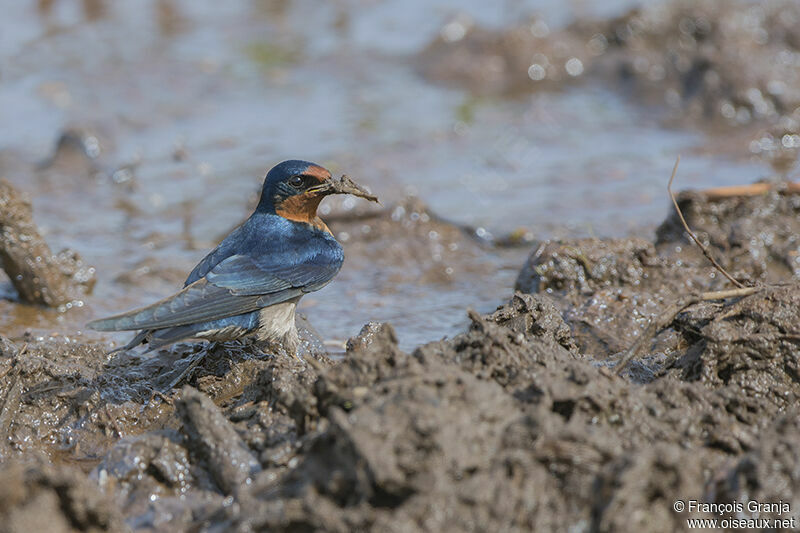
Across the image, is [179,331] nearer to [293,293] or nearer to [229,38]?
[293,293]

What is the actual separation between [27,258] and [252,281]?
1.71 metres

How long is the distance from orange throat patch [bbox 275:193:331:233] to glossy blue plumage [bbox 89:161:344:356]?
0.10 feet

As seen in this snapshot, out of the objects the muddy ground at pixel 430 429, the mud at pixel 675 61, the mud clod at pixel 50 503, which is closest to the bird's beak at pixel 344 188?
the muddy ground at pixel 430 429

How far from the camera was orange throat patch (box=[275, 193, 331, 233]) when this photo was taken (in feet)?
16.2

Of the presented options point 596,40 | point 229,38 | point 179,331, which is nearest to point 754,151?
point 596,40

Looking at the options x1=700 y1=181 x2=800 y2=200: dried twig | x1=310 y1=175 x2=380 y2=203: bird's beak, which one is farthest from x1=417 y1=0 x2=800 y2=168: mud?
x1=310 y1=175 x2=380 y2=203: bird's beak

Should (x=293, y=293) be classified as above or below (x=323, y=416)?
below

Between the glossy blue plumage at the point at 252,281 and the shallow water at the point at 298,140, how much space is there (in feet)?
2.17

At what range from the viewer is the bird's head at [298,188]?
4.80 metres

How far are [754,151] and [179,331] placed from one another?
5.92 metres

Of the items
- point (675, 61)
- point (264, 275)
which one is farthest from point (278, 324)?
point (675, 61)

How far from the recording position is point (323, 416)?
3.20m

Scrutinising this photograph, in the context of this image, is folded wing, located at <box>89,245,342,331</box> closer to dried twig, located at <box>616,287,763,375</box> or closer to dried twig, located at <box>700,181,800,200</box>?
dried twig, located at <box>616,287,763,375</box>

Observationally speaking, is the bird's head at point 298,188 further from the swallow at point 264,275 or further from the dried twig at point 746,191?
the dried twig at point 746,191
